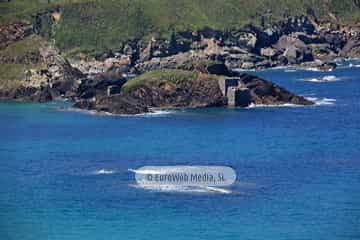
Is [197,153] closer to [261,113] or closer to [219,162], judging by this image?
[219,162]

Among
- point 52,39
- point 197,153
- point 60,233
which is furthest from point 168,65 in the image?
point 60,233

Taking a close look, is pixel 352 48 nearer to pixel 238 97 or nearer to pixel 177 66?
pixel 177 66

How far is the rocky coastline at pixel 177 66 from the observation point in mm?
116250

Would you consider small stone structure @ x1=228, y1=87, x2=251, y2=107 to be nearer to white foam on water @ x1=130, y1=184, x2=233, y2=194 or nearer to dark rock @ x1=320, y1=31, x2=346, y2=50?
white foam on water @ x1=130, y1=184, x2=233, y2=194

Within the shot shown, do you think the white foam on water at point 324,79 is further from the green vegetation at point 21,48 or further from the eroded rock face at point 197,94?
the green vegetation at point 21,48

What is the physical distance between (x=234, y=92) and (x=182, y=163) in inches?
1465

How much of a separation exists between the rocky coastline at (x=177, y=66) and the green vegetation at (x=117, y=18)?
9.03 ft

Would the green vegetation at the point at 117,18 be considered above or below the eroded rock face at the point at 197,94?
above

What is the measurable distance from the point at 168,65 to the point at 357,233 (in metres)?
106

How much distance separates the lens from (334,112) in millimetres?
108188

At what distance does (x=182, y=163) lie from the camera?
7838 centimetres

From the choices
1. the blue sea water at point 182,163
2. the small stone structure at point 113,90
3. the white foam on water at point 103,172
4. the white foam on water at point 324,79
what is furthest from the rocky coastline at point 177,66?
the white foam on water at point 103,172

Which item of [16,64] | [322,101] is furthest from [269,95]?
[16,64]

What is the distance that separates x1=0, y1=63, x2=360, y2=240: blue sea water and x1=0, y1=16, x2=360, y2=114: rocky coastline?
3.99 m
